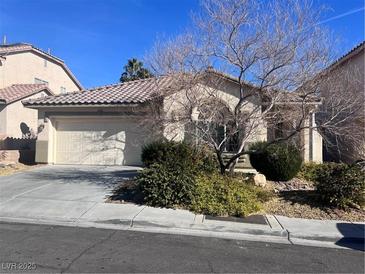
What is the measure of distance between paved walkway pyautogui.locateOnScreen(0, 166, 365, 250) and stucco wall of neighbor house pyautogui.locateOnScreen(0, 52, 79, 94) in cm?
1541

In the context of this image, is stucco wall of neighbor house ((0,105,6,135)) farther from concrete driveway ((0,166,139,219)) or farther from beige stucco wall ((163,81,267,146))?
beige stucco wall ((163,81,267,146))

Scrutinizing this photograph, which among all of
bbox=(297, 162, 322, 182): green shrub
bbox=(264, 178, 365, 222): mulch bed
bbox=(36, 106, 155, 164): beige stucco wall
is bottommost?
bbox=(264, 178, 365, 222): mulch bed

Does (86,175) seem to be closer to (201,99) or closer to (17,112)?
(201,99)

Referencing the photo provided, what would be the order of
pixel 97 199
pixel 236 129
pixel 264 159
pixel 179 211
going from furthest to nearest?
pixel 264 159, pixel 236 129, pixel 97 199, pixel 179 211

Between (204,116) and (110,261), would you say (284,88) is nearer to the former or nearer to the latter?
(204,116)

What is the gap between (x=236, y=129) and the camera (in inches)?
415

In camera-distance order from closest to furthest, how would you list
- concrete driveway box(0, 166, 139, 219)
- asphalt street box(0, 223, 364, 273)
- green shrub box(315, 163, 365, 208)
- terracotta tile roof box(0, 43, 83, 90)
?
asphalt street box(0, 223, 364, 273) → concrete driveway box(0, 166, 139, 219) → green shrub box(315, 163, 365, 208) → terracotta tile roof box(0, 43, 83, 90)

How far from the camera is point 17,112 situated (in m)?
22.3

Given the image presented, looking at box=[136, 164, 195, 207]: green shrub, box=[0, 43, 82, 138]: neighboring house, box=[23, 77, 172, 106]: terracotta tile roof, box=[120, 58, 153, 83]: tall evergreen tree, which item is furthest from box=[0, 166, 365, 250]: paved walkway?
box=[120, 58, 153, 83]: tall evergreen tree

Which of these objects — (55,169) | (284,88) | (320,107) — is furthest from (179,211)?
(55,169)

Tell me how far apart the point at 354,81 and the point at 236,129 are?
6.71m

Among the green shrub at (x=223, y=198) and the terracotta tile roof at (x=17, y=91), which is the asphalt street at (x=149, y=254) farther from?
the terracotta tile roof at (x=17, y=91)

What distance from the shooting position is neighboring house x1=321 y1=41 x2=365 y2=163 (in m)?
11.4

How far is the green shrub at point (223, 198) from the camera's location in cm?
859
